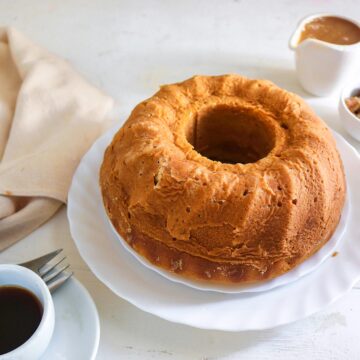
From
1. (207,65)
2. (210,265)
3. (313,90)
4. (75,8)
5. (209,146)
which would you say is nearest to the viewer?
(210,265)

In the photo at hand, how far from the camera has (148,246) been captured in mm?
974

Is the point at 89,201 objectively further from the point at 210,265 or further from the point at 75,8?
the point at 75,8

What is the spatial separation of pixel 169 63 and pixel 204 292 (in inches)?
37.2

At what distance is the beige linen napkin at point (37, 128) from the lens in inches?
45.3

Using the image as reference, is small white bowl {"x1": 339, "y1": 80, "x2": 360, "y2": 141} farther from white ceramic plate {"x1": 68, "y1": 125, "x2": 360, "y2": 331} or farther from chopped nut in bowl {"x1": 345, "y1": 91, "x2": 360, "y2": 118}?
white ceramic plate {"x1": 68, "y1": 125, "x2": 360, "y2": 331}

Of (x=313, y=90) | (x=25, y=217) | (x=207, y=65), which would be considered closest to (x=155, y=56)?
(x=207, y=65)

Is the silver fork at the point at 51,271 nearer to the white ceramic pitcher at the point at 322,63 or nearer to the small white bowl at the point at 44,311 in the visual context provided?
the small white bowl at the point at 44,311

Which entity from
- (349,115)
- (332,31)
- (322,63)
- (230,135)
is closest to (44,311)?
(230,135)

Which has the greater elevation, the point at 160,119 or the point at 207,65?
the point at 160,119

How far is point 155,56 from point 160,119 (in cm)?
70

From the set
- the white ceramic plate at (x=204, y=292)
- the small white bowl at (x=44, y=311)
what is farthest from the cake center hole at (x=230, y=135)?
the small white bowl at (x=44, y=311)

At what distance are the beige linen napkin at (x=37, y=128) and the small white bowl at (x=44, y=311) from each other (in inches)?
9.8

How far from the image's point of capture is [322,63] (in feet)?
4.66

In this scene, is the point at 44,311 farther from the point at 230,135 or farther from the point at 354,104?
the point at 354,104
